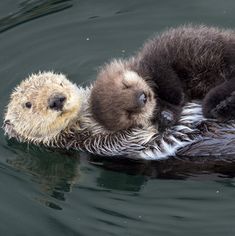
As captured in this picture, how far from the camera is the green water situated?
5664 millimetres

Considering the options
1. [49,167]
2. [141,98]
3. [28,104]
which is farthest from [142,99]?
[49,167]

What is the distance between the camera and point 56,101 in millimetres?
5996

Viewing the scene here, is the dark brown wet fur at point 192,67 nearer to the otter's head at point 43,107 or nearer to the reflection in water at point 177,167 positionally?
the reflection in water at point 177,167

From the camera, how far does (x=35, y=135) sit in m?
6.31

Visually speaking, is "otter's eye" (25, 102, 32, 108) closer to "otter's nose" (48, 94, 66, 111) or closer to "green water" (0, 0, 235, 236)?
"otter's nose" (48, 94, 66, 111)

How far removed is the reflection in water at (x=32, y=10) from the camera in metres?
8.02

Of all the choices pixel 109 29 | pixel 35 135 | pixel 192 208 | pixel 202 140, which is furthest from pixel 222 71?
pixel 109 29

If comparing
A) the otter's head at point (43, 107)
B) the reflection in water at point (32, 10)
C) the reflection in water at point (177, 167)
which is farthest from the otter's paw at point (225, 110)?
the reflection in water at point (32, 10)

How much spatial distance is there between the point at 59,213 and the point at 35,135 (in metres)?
0.77

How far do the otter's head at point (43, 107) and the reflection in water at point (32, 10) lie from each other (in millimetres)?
1895

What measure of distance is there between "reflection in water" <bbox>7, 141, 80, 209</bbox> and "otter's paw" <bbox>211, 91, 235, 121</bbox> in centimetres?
119

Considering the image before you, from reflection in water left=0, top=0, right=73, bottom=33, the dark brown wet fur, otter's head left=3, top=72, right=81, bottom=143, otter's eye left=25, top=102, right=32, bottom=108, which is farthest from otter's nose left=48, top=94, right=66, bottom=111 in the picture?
reflection in water left=0, top=0, right=73, bottom=33

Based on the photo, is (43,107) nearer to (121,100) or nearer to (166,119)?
(121,100)

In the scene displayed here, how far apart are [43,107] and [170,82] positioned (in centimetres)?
98
